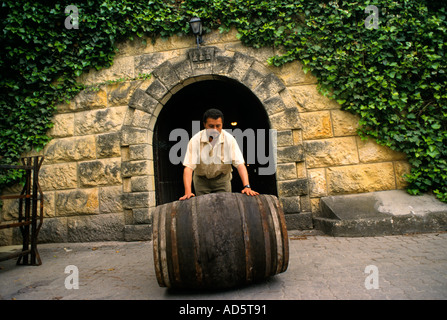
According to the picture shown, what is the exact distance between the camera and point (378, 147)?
448cm

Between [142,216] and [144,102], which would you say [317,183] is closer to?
[142,216]

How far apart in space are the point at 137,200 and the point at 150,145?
39.8 inches

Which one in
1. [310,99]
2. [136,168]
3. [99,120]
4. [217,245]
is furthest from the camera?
[99,120]

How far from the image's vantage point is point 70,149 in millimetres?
4977

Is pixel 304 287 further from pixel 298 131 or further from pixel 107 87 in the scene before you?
pixel 107 87

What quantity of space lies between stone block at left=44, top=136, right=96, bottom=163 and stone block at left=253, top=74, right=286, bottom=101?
3.12 metres

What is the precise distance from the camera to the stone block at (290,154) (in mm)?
4547

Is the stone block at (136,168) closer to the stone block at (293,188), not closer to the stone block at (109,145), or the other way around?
the stone block at (109,145)

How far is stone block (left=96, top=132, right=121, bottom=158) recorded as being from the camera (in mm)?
4863

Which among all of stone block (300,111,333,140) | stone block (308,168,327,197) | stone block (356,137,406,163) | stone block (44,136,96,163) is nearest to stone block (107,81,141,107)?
stone block (44,136,96,163)

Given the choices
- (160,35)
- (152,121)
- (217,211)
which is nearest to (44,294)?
(217,211)

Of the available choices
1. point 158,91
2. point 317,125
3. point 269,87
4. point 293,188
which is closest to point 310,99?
point 317,125

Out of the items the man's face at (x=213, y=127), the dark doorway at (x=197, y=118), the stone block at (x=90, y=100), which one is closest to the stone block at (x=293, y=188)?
the dark doorway at (x=197, y=118)

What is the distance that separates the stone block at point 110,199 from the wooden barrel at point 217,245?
108 inches
